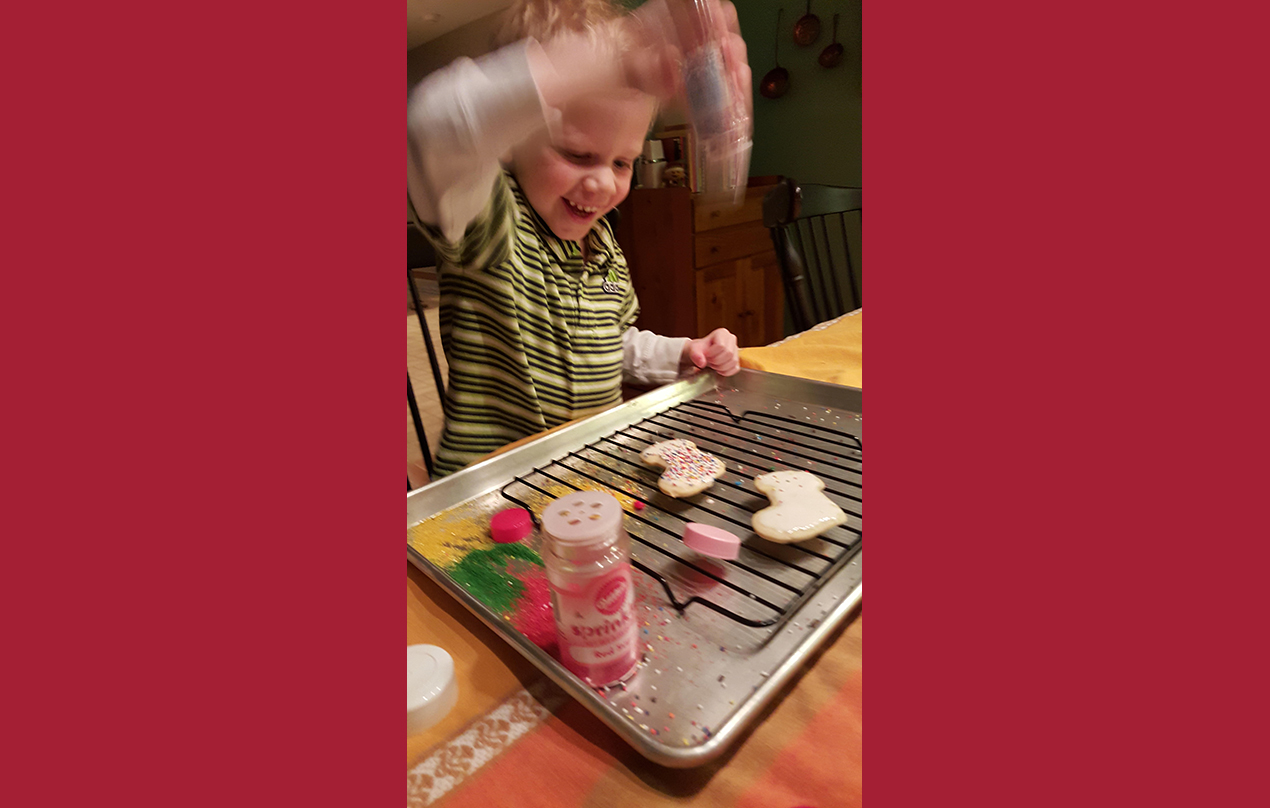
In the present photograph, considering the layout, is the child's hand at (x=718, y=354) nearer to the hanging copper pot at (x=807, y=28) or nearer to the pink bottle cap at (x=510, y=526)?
the pink bottle cap at (x=510, y=526)

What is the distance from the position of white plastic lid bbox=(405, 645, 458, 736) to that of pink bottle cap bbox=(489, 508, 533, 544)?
131 mm

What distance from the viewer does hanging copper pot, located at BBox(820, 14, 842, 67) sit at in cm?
204

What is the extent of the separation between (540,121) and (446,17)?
73 cm

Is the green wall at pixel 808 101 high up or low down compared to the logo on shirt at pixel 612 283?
up

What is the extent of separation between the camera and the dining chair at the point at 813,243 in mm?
1167

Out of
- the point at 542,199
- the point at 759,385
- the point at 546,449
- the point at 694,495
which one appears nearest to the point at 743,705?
the point at 694,495

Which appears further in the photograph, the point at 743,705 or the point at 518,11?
the point at 518,11

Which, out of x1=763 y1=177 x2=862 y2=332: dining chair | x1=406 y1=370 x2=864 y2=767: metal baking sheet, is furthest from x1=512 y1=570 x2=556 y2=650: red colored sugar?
x1=763 y1=177 x2=862 y2=332: dining chair

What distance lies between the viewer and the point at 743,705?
29cm

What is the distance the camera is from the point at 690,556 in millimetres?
430

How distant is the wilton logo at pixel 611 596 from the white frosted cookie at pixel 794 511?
0.17m

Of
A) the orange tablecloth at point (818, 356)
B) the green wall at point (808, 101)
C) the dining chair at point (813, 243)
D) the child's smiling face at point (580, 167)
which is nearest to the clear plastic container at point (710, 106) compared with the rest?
the child's smiling face at point (580, 167)

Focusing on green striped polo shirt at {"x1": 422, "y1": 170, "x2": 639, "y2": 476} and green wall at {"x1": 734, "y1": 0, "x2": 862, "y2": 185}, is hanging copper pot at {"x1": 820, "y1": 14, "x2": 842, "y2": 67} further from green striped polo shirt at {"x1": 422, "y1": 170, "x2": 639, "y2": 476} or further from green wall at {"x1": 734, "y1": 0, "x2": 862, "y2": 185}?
green striped polo shirt at {"x1": 422, "y1": 170, "x2": 639, "y2": 476}

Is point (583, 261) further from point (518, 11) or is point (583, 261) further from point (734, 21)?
point (734, 21)
